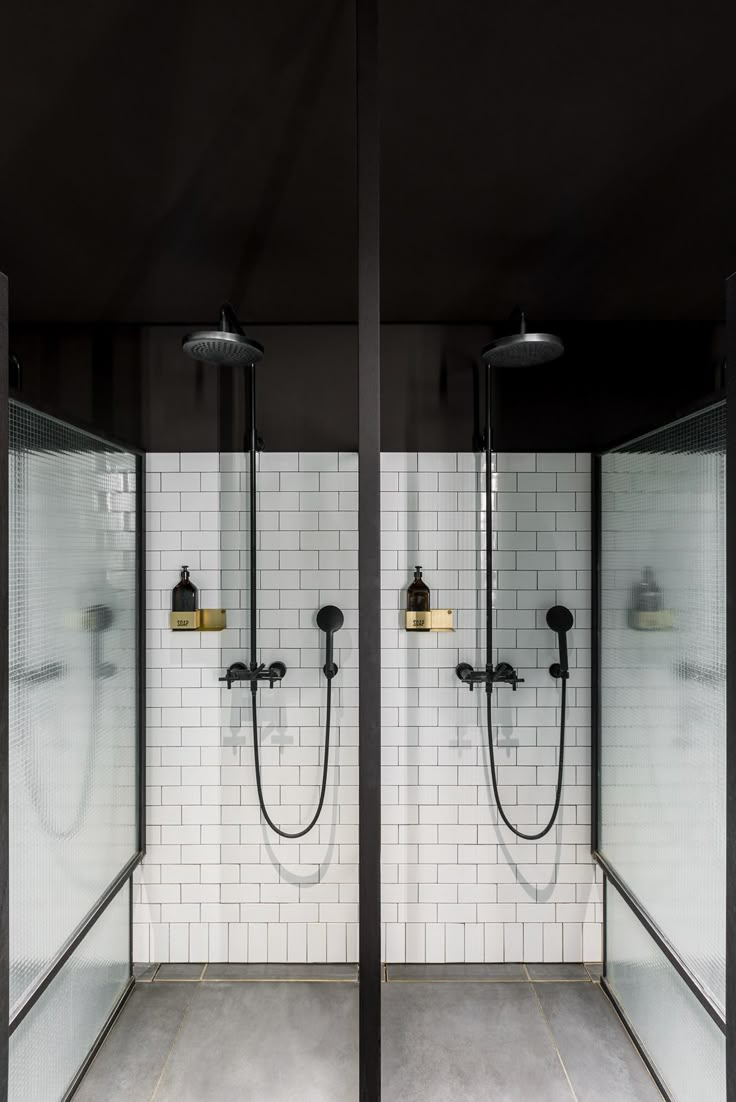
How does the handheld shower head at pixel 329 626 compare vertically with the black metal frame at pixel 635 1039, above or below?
above

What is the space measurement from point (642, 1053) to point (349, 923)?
986mm

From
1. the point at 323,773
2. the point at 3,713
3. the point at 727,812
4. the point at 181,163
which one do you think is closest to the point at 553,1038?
the point at 323,773

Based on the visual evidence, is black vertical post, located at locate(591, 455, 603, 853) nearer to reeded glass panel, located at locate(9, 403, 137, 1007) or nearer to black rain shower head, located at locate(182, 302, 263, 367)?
black rain shower head, located at locate(182, 302, 263, 367)

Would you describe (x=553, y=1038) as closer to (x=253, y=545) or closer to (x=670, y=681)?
(x=670, y=681)

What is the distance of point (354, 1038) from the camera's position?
6.28 feet

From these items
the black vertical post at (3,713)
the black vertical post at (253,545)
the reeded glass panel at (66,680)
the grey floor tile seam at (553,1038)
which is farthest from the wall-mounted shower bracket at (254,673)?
the grey floor tile seam at (553,1038)

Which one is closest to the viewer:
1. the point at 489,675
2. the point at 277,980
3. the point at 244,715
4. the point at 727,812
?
the point at 727,812

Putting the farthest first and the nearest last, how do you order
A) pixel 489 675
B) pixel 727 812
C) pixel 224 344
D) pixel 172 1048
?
pixel 489 675 → pixel 172 1048 → pixel 224 344 → pixel 727 812

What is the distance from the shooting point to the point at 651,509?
184 cm

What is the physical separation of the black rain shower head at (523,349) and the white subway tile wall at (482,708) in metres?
0.76

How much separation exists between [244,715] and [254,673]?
29cm

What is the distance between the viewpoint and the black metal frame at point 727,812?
2.98 ft

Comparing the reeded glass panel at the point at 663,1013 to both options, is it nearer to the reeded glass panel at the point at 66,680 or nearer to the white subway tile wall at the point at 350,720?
the white subway tile wall at the point at 350,720

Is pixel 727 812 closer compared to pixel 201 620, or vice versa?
pixel 727 812
